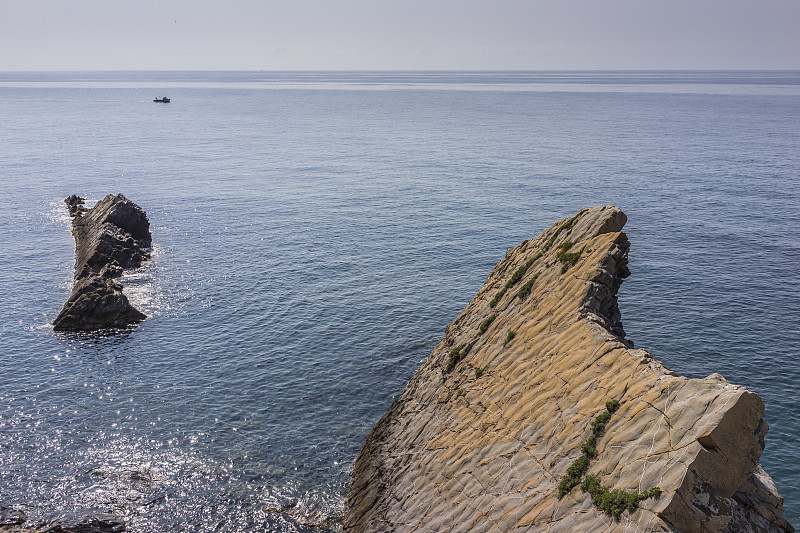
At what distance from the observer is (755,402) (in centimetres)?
1984

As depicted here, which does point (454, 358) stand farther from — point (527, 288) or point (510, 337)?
point (527, 288)

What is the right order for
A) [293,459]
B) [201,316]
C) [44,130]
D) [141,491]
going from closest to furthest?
[141,491]
[293,459]
[201,316]
[44,130]

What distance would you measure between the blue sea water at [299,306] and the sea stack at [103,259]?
1.98 meters

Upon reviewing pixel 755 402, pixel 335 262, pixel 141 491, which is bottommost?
pixel 141 491

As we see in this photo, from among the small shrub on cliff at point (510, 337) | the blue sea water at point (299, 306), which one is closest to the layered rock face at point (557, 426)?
the small shrub on cliff at point (510, 337)

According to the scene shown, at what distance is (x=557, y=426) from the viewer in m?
25.6

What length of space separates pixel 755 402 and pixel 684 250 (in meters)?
56.3

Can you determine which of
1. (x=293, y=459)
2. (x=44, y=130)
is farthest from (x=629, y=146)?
(x=44, y=130)

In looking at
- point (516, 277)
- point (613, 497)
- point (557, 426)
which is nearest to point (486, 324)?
point (516, 277)

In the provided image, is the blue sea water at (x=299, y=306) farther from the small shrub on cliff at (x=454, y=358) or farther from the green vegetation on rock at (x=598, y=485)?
the green vegetation on rock at (x=598, y=485)

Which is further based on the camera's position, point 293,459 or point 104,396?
point 104,396

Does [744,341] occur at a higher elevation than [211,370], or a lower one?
higher

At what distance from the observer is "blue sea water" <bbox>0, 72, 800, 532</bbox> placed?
35906 millimetres

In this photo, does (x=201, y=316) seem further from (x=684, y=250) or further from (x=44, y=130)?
(x=44, y=130)
